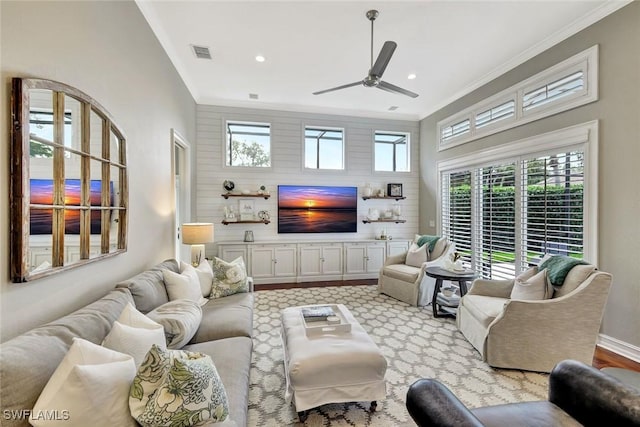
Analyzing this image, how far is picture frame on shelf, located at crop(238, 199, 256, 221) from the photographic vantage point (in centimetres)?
534

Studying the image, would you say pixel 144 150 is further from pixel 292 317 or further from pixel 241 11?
pixel 292 317

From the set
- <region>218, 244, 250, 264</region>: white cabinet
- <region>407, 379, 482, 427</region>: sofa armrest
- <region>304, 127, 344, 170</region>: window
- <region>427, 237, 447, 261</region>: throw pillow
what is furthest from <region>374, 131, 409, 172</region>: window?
<region>407, 379, 482, 427</region>: sofa armrest

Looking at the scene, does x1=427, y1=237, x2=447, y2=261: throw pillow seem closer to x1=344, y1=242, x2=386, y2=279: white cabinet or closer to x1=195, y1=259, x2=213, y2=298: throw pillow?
x1=344, y1=242, x2=386, y2=279: white cabinet

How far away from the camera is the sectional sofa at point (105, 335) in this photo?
0.98 metres

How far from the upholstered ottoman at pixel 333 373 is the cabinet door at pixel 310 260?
332cm

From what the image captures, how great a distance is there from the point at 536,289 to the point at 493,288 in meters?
0.58

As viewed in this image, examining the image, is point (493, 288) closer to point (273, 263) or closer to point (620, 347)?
point (620, 347)

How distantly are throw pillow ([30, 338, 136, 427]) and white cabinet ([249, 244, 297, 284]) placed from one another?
156 inches

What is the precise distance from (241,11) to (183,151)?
249 cm

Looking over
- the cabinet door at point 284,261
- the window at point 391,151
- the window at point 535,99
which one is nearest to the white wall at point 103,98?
the cabinet door at point 284,261

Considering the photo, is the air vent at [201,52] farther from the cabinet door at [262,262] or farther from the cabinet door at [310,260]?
the cabinet door at [310,260]

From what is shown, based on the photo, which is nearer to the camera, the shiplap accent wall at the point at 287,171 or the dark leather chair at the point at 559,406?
the dark leather chair at the point at 559,406

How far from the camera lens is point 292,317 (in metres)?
2.40

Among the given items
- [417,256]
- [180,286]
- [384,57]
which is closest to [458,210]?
[417,256]
